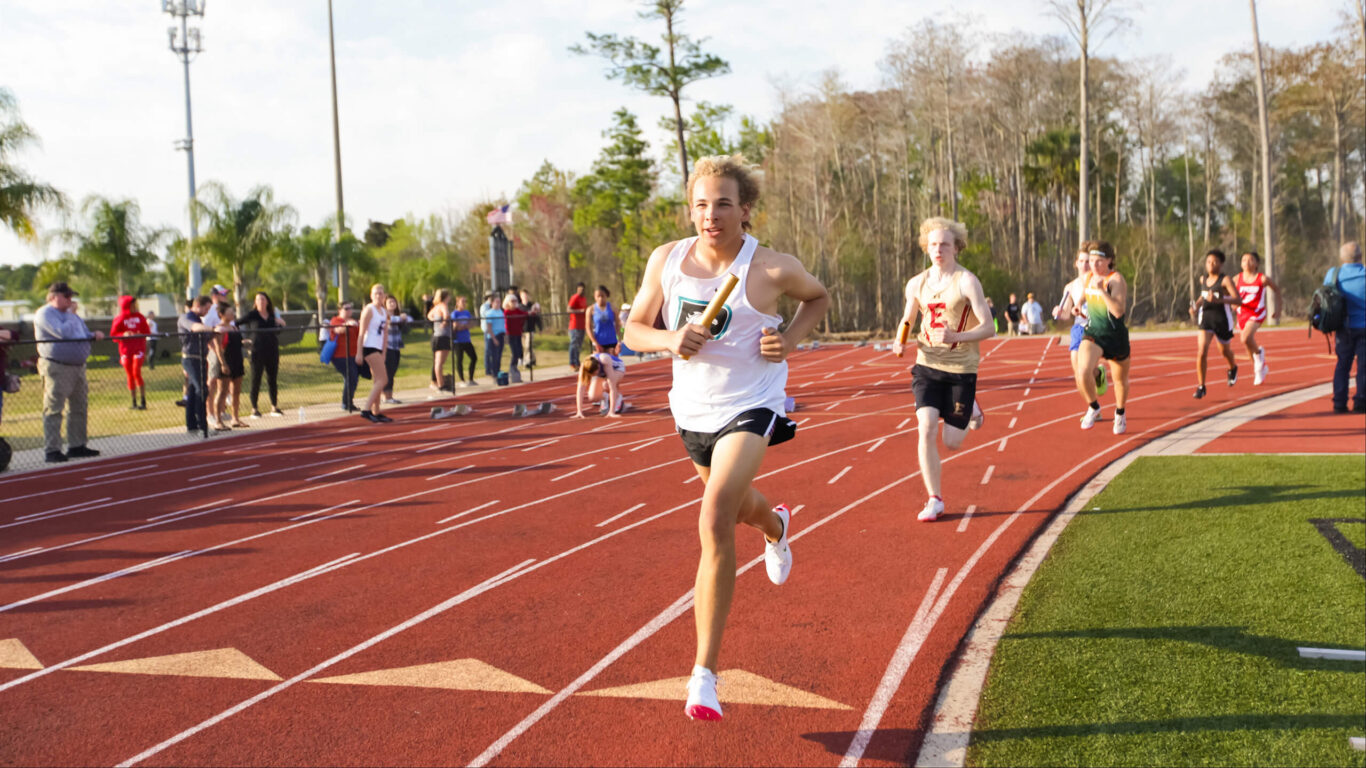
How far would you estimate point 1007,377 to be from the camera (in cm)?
1930

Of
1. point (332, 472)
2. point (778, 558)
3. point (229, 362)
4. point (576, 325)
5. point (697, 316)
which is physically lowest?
point (332, 472)

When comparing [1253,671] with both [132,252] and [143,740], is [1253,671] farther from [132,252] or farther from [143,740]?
[132,252]

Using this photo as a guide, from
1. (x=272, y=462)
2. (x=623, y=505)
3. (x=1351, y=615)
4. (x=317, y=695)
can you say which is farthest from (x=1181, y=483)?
(x=272, y=462)

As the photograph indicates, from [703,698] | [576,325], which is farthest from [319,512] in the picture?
[576,325]

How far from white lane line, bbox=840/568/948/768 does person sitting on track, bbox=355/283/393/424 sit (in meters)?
10.4

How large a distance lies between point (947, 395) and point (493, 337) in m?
14.8

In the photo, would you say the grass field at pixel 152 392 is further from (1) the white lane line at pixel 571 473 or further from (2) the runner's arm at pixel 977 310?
(2) the runner's arm at pixel 977 310

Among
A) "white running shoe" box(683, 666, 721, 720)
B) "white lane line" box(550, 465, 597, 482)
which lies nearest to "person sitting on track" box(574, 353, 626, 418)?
"white lane line" box(550, 465, 597, 482)

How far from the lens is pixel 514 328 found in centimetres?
2145

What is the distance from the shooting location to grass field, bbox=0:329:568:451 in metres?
12.5

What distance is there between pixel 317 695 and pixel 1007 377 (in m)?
16.5

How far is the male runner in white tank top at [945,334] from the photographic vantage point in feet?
22.9

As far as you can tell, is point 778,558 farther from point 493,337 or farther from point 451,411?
point 493,337

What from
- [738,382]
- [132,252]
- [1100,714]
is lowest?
[1100,714]
